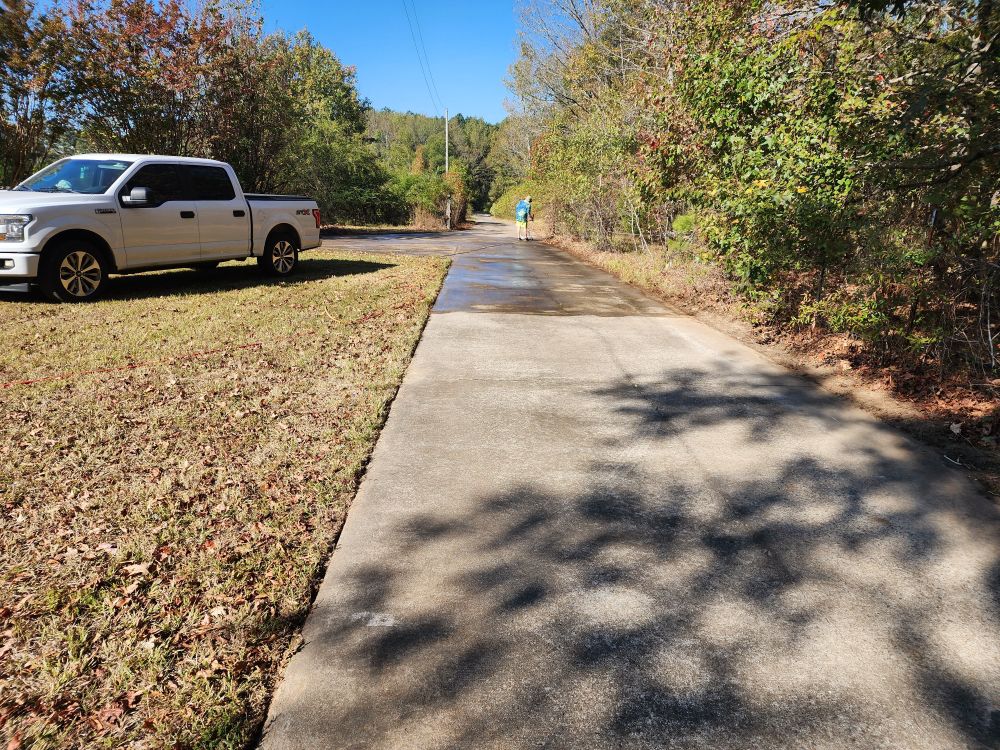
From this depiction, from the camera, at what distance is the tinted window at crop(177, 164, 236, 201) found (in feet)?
33.4

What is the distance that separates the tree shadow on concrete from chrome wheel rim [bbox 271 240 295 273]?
9.28 metres

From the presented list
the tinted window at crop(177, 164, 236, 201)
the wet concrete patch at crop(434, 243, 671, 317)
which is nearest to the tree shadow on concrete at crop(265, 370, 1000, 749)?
the wet concrete patch at crop(434, 243, 671, 317)

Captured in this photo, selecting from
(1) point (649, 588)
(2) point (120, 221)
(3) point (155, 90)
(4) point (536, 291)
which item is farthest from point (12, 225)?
(3) point (155, 90)

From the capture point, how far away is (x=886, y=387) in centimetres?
598

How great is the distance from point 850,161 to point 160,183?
30.5 ft

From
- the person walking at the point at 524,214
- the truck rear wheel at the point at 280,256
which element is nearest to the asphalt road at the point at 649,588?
the truck rear wheel at the point at 280,256

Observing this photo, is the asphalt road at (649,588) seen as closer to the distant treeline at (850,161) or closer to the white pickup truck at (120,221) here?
the distant treeline at (850,161)

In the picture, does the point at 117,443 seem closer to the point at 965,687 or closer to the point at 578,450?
the point at 578,450

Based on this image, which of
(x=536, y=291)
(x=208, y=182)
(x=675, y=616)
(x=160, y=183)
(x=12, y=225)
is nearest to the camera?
(x=675, y=616)

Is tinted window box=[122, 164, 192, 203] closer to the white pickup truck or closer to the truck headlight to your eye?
the white pickup truck

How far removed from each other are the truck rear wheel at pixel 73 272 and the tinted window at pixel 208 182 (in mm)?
1956

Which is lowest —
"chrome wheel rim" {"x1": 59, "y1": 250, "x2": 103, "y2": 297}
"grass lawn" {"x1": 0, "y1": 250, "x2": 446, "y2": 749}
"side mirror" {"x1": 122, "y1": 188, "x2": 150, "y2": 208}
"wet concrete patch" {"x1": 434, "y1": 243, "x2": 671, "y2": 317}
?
"grass lawn" {"x1": 0, "y1": 250, "x2": 446, "y2": 749}

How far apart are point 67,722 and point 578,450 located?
3161mm

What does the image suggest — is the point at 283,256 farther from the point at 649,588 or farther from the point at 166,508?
the point at 649,588
